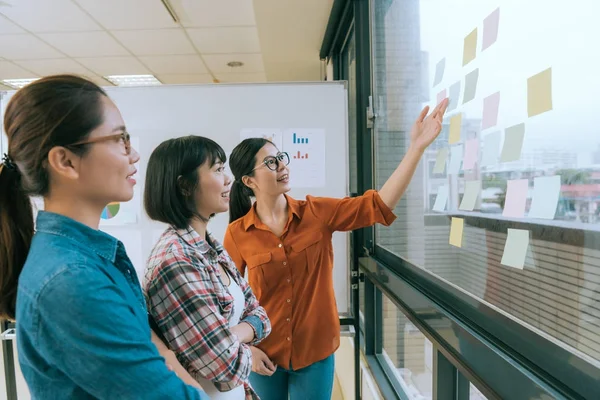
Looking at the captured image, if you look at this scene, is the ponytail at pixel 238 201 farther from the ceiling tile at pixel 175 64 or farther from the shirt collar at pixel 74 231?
the ceiling tile at pixel 175 64

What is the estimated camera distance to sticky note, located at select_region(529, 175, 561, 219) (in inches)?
26.4

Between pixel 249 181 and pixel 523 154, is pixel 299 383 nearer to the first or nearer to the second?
pixel 249 181

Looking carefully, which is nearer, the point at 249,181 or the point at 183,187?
the point at 183,187

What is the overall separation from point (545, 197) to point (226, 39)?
3483mm

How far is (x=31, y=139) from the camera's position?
0.65 m

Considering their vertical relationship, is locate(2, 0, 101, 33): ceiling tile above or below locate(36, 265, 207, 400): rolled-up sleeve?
above

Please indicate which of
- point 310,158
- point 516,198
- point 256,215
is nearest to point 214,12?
point 310,158

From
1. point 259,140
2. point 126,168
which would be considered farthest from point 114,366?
point 259,140

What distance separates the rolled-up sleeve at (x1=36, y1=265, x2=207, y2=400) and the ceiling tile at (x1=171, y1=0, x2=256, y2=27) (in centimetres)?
275

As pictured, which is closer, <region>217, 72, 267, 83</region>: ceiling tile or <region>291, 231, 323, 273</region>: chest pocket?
<region>291, 231, 323, 273</region>: chest pocket

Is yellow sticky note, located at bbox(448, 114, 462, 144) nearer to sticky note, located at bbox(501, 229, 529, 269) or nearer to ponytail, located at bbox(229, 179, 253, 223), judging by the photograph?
sticky note, located at bbox(501, 229, 529, 269)

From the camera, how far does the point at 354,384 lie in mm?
2250

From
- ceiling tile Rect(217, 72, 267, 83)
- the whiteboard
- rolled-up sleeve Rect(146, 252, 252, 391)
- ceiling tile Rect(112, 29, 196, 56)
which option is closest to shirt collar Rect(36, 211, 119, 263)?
rolled-up sleeve Rect(146, 252, 252, 391)

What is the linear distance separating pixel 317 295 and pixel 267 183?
48 centimetres
